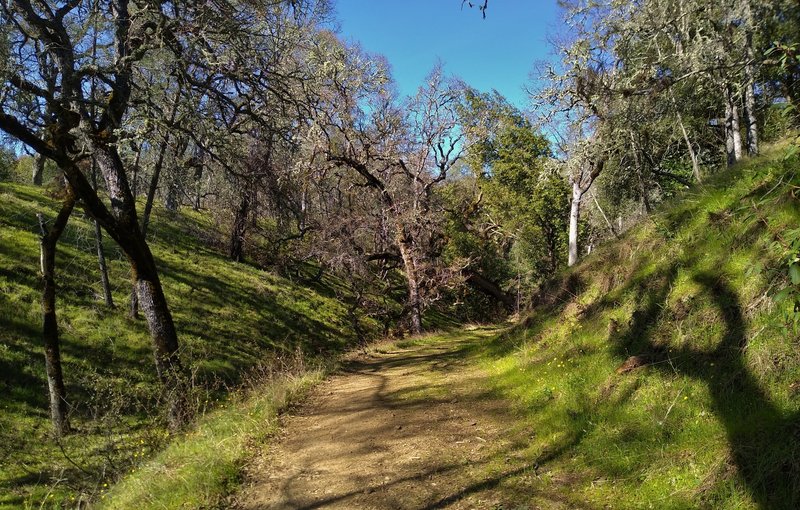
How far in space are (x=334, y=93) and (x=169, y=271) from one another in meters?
8.19

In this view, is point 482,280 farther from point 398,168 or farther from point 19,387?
point 19,387

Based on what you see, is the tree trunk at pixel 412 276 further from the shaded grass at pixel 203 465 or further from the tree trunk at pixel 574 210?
the shaded grass at pixel 203 465

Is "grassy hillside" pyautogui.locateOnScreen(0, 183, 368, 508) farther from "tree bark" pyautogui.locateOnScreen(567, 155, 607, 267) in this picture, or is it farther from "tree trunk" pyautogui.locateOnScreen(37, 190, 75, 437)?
"tree bark" pyautogui.locateOnScreen(567, 155, 607, 267)

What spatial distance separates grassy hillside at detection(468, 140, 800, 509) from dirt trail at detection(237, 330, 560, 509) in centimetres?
34

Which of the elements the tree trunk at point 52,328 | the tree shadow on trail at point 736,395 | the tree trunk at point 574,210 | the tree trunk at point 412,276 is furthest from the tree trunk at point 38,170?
the tree trunk at point 574,210

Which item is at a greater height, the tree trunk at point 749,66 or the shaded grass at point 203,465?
the tree trunk at point 749,66

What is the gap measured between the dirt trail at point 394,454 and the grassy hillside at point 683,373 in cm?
34

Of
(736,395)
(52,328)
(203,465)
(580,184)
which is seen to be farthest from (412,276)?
(736,395)

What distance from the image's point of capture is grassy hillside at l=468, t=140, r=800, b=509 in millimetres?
3453

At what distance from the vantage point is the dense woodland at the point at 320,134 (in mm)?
7898

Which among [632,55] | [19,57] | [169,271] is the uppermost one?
[632,55]

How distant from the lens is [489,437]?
5621 mm

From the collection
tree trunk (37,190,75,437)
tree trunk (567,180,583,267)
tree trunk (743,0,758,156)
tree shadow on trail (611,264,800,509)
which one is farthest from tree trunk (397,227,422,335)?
tree shadow on trail (611,264,800,509)

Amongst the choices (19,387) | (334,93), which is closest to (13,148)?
(19,387)
